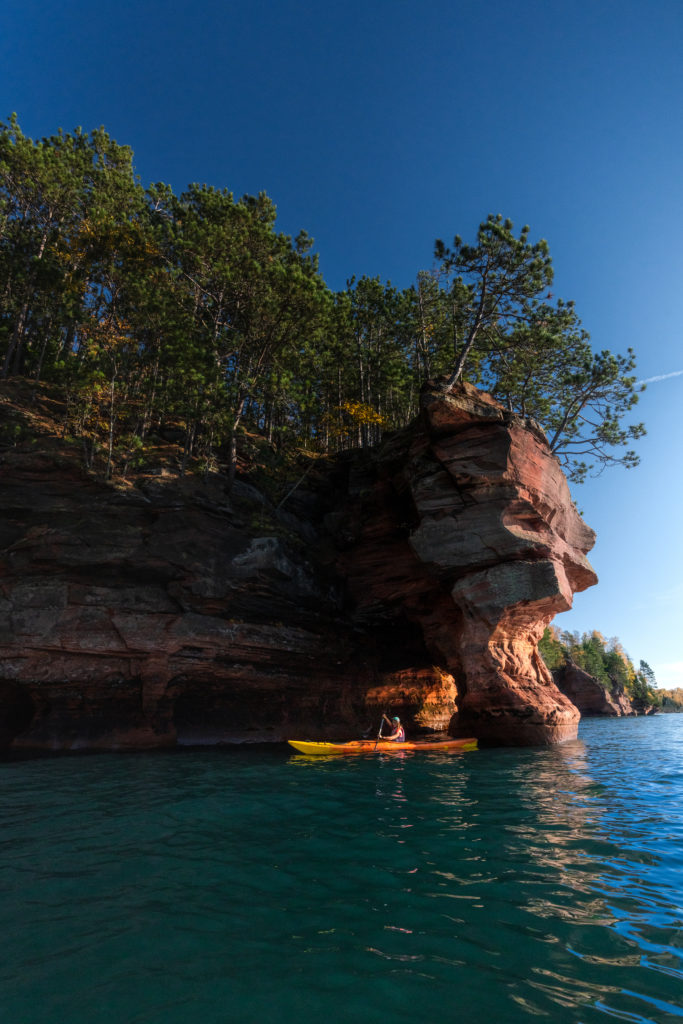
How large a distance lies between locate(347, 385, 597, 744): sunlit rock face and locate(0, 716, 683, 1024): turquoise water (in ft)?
29.8

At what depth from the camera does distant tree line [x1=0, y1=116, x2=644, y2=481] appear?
2011 centimetres

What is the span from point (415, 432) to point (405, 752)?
12.8 metres

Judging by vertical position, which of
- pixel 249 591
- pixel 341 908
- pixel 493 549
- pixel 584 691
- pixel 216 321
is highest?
pixel 216 321

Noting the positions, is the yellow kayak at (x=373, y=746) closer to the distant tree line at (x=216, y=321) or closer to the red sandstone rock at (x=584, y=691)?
the distant tree line at (x=216, y=321)

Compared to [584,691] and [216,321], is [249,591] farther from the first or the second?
[584,691]

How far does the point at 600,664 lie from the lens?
8231 centimetres

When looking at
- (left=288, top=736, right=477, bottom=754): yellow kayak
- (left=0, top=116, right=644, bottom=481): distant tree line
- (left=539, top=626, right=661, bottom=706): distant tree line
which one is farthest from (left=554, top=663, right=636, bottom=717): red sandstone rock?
(left=288, top=736, right=477, bottom=754): yellow kayak

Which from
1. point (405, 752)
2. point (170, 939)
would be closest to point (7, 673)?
point (405, 752)

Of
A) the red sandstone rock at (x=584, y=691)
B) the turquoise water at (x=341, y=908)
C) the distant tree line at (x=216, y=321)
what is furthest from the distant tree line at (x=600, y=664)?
the turquoise water at (x=341, y=908)

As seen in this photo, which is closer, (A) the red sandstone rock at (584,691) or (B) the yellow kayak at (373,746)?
(B) the yellow kayak at (373,746)

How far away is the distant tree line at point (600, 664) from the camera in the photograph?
68.9 meters

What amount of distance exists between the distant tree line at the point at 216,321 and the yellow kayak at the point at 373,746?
12.8m

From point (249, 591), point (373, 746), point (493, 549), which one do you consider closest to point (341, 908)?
point (373, 746)

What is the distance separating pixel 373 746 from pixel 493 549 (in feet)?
27.2
